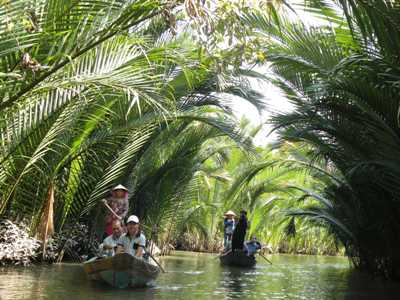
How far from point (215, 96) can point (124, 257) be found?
624 centimetres

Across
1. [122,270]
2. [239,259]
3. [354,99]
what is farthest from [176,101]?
[239,259]

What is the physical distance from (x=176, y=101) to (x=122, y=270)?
542 centimetres

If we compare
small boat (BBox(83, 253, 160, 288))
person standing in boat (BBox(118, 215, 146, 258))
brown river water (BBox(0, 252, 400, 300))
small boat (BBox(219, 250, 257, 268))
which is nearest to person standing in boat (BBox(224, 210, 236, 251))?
small boat (BBox(219, 250, 257, 268))

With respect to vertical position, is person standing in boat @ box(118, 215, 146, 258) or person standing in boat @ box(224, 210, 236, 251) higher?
person standing in boat @ box(224, 210, 236, 251)

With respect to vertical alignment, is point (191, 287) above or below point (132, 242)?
below

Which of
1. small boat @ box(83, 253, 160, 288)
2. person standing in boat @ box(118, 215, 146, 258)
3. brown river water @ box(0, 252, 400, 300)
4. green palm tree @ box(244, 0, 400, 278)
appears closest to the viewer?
green palm tree @ box(244, 0, 400, 278)

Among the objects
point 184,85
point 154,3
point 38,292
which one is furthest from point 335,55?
point 38,292

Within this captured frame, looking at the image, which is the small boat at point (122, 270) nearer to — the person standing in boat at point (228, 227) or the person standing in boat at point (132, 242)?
the person standing in boat at point (132, 242)

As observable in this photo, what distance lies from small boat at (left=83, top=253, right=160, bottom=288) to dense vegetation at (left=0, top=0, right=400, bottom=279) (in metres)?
2.06

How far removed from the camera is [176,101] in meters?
14.9

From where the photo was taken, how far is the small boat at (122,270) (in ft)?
34.2

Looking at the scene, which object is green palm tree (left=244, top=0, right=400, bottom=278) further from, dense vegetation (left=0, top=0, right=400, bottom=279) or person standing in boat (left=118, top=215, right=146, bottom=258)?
person standing in boat (left=118, top=215, right=146, bottom=258)

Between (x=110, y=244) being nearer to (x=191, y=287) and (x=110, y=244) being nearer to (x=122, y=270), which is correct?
(x=122, y=270)

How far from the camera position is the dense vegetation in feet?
20.5
